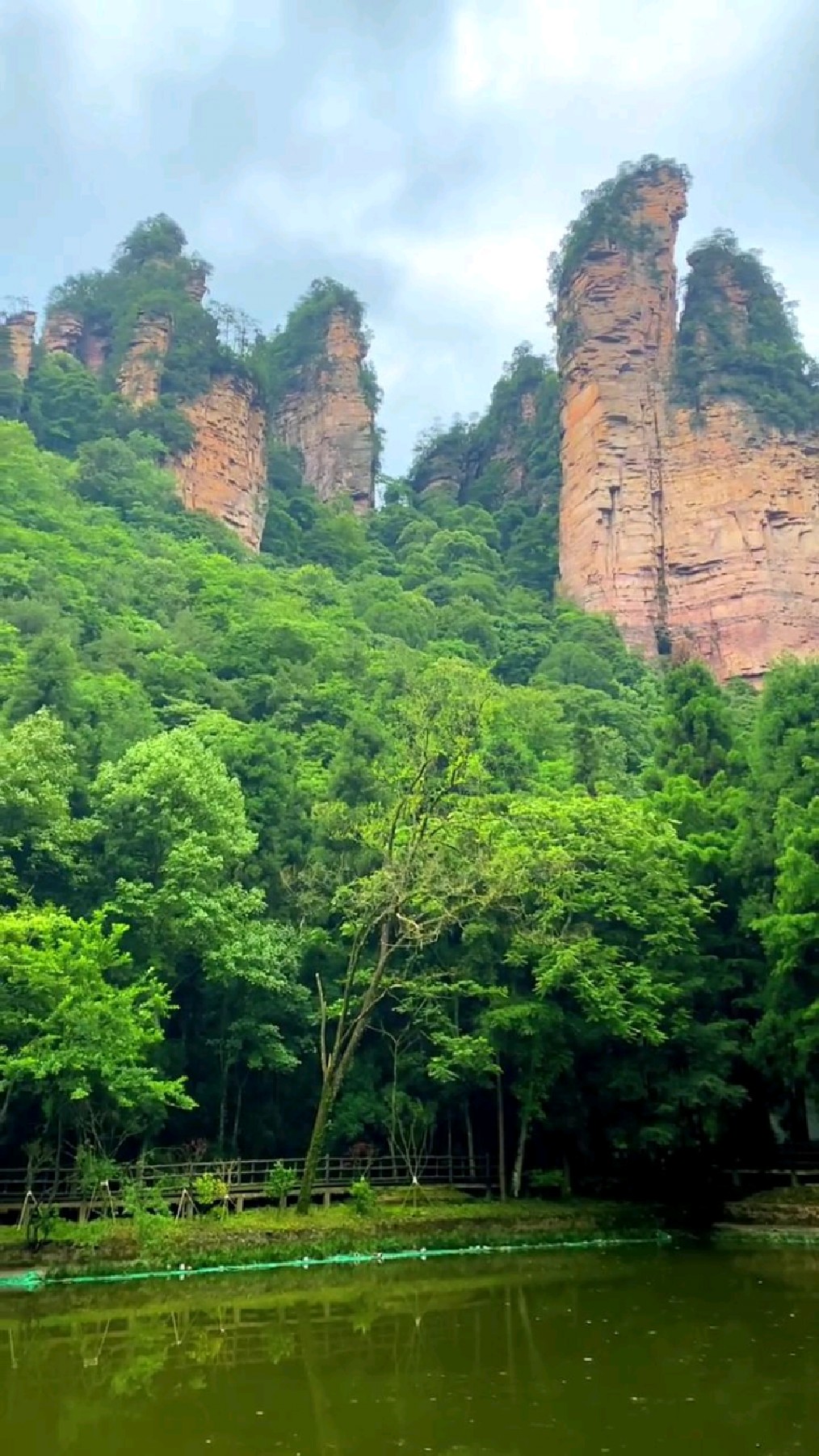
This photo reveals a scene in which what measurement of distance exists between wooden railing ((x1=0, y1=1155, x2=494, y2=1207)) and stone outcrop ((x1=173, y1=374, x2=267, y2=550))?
4661 cm

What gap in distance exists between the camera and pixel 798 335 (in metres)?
67.2

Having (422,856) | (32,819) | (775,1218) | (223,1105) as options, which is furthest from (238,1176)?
(775,1218)

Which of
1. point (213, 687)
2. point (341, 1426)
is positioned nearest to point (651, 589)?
point (213, 687)


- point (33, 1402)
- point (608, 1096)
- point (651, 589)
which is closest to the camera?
point (33, 1402)

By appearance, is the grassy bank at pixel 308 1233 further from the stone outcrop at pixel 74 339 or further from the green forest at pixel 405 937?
the stone outcrop at pixel 74 339

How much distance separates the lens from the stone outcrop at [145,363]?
218ft

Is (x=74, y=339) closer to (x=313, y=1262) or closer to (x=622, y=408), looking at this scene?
(x=622, y=408)

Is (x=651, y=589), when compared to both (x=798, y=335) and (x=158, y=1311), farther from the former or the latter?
(x=158, y=1311)

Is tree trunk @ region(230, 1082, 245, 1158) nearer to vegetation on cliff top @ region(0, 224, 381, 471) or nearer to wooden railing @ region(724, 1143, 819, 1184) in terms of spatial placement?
wooden railing @ region(724, 1143, 819, 1184)

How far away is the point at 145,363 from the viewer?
67.1 metres

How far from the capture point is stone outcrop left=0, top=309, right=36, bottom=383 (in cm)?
6700

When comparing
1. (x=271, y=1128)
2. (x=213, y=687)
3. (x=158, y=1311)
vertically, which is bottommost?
(x=158, y=1311)

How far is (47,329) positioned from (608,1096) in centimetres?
6761

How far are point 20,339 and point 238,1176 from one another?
6054cm
